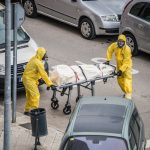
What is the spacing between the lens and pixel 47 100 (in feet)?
45.8

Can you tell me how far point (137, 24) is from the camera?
16.9 m

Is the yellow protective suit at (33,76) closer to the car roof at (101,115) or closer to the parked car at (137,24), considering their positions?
the car roof at (101,115)

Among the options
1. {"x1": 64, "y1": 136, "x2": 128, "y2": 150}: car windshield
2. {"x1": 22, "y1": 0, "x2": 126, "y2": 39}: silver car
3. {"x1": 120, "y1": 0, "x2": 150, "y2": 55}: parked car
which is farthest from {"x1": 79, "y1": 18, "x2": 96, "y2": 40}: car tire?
{"x1": 64, "y1": 136, "x2": 128, "y2": 150}: car windshield

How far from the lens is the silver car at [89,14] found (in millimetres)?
18297

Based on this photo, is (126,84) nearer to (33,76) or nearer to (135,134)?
(33,76)

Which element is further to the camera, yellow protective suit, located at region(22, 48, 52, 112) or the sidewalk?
yellow protective suit, located at region(22, 48, 52, 112)

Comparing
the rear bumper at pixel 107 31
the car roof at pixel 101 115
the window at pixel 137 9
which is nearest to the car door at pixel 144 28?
the window at pixel 137 9

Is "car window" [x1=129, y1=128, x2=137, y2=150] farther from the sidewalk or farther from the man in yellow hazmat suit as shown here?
the man in yellow hazmat suit

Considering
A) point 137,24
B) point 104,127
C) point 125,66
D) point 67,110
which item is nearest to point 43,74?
point 67,110

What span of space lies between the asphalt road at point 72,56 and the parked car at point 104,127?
2.35 metres

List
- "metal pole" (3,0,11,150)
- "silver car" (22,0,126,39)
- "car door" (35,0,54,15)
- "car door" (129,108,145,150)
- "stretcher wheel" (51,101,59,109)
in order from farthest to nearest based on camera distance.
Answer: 1. "car door" (35,0,54,15)
2. "silver car" (22,0,126,39)
3. "stretcher wheel" (51,101,59,109)
4. "metal pole" (3,0,11,150)
5. "car door" (129,108,145,150)

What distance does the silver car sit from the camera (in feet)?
60.0

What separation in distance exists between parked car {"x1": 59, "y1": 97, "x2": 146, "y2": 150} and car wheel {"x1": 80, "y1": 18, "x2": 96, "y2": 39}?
848 centimetres

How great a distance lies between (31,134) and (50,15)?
8428 mm
